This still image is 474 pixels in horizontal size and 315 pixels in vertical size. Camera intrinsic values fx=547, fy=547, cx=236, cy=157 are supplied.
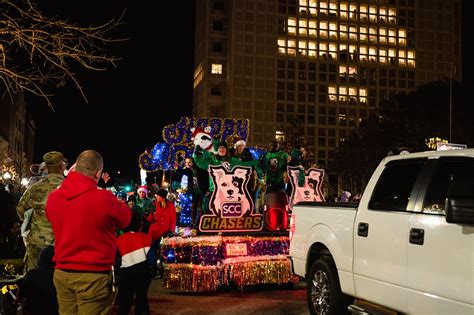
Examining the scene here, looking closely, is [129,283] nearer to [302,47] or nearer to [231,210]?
[231,210]

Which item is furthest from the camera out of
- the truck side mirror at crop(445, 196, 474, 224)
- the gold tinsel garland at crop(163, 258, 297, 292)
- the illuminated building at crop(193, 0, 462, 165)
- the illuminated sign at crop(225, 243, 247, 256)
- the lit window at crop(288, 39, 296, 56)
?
the lit window at crop(288, 39, 296, 56)

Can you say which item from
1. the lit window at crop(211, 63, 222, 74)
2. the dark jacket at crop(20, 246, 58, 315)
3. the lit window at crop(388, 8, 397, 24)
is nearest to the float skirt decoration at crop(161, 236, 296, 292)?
the dark jacket at crop(20, 246, 58, 315)

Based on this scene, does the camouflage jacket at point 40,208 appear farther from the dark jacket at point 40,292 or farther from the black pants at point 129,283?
the dark jacket at point 40,292

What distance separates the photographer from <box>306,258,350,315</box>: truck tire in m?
6.33

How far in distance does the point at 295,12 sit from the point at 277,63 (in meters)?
10.8

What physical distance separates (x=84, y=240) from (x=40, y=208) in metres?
2.40

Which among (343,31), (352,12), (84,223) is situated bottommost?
(84,223)

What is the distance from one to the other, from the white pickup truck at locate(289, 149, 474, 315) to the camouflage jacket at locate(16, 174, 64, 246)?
3.19 meters

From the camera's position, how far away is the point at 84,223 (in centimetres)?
378

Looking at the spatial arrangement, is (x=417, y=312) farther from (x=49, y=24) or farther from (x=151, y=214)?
(x=151, y=214)

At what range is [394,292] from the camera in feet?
17.1

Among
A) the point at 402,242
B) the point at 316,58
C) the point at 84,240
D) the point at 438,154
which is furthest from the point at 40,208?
the point at 316,58

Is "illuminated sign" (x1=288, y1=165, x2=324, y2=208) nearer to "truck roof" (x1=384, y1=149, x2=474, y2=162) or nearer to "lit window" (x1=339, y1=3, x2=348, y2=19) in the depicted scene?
"truck roof" (x1=384, y1=149, x2=474, y2=162)

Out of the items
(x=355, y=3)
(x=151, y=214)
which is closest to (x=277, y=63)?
(x=355, y=3)
